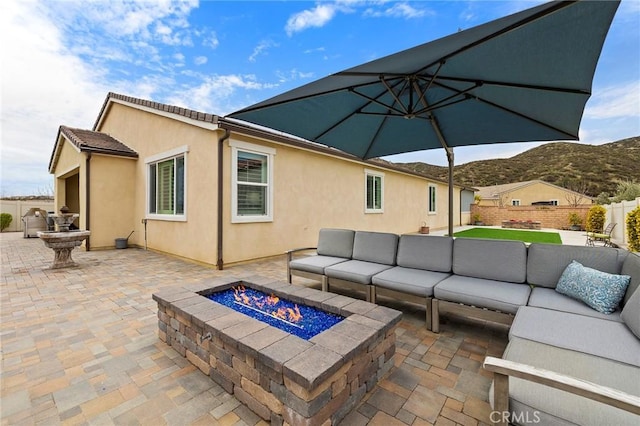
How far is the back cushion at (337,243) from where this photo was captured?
509cm

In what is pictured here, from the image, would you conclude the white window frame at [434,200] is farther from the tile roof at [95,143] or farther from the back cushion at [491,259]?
the tile roof at [95,143]

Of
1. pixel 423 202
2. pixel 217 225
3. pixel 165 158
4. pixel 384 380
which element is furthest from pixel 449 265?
pixel 423 202

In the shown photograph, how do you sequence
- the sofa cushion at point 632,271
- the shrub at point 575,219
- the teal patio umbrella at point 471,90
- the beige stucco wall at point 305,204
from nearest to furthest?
the teal patio umbrella at point 471,90
the sofa cushion at point 632,271
the beige stucco wall at point 305,204
the shrub at point 575,219

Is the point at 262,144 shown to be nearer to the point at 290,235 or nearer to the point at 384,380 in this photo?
the point at 290,235

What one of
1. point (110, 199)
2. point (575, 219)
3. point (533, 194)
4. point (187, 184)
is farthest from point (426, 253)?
point (533, 194)

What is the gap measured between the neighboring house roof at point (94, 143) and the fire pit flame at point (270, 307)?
819cm

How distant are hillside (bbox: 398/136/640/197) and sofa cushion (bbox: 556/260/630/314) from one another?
109 feet

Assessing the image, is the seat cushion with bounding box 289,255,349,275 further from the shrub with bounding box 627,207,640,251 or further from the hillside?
the hillside

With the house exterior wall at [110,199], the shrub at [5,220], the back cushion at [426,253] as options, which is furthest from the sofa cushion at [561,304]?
the shrub at [5,220]

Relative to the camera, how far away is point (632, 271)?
8.45ft

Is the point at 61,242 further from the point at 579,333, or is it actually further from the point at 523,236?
the point at 523,236

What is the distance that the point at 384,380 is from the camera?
7.97 ft

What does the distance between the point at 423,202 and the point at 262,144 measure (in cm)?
1185

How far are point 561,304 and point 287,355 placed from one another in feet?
8.91
